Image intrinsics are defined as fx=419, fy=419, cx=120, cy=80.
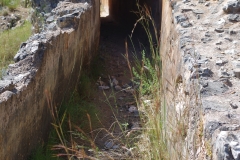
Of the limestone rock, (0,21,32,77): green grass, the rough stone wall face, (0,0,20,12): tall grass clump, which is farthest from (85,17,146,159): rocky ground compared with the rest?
(0,0,20,12): tall grass clump

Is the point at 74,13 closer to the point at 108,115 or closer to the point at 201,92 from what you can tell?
the point at 108,115

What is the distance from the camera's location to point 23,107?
3713 mm

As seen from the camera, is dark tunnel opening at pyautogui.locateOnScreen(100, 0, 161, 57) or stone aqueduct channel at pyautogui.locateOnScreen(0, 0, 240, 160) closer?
stone aqueduct channel at pyautogui.locateOnScreen(0, 0, 240, 160)

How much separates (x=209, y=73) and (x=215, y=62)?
25 cm

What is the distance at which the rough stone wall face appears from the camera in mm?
3488

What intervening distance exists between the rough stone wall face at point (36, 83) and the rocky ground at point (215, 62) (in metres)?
1.39

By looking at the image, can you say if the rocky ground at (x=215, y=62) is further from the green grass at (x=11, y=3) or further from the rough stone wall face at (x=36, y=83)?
the green grass at (x=11, y=3)

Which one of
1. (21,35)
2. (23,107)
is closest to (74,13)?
(23,107)

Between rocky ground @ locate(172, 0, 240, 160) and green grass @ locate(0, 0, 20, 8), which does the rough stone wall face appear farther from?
green grass @ locate(0, 0, 20, 8)

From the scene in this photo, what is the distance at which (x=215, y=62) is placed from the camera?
3230 mm

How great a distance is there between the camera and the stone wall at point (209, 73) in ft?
7.25

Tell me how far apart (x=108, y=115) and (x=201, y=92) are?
2.95 metres

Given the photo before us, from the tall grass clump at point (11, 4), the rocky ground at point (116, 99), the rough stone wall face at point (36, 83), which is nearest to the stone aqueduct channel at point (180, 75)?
the rough stone wall face at point (36, 83)

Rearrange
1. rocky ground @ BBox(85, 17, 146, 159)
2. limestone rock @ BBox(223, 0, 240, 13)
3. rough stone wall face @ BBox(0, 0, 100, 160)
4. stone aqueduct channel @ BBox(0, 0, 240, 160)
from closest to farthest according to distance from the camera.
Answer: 1. stone aqueduct channel @ BBox(0, 0, 240, 160)
2. rough stone wall face @ BBox(0, 0, 100, 160)
3. rocky ground @ BBox(85, 17, 146, 159)
4. limestone rock @ BBox(223, 0, 240, 13)
